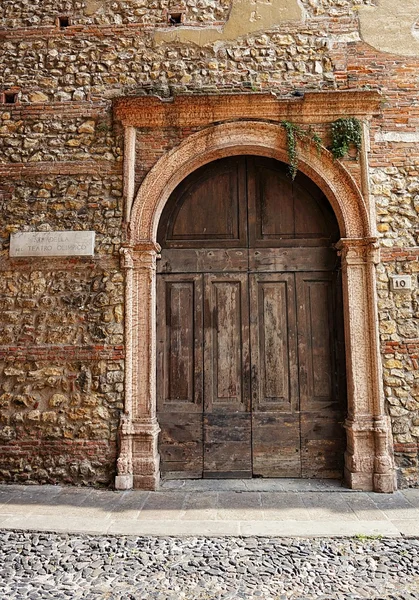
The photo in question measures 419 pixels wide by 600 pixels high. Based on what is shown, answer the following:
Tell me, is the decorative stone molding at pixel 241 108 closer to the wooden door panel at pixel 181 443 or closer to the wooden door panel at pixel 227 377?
the wooden door panel at pixel 227 377

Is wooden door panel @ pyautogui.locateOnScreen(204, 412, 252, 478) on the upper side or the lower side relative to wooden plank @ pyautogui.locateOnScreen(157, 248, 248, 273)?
lower

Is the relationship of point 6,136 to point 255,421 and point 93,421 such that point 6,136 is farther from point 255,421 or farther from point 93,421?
point 255,421

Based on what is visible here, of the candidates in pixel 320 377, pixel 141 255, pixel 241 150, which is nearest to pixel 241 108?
pixel 241 150

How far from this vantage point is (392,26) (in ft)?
17.0

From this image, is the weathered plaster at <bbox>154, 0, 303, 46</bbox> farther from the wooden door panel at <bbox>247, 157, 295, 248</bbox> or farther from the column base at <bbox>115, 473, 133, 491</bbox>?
the column base at <bbox>115, 473, 133, 491</bbox>

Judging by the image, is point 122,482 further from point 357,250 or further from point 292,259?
point 357,250

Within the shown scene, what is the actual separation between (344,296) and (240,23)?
131 inches

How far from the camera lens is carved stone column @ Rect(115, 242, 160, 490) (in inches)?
181

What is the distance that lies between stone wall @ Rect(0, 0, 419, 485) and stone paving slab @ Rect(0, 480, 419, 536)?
39 centimetres

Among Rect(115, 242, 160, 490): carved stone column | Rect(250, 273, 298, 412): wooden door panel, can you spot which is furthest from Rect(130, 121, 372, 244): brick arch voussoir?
Rect(250, 273, 298, 412): wooden door panel

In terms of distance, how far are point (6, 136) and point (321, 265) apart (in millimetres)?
3818

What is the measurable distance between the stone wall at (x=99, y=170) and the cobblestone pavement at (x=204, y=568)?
1323mm

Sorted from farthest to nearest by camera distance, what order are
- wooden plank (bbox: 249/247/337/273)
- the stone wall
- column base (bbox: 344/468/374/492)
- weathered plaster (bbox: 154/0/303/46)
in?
weathered plaster (bbox: 154/0/303/46), wooden plank (bbox: 249/247/337/273), the stone wall, column base (bbox: 344/468/374/492)

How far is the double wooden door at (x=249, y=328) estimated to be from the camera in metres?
4.89
